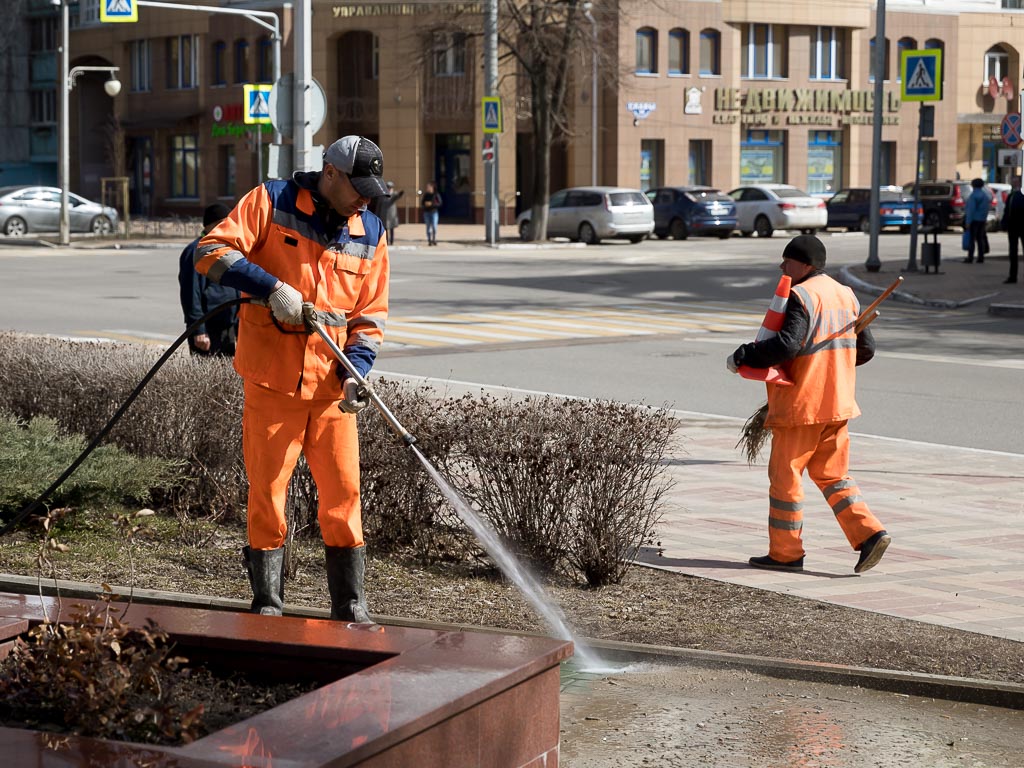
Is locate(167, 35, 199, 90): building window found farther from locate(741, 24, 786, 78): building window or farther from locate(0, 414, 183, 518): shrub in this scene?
locate(0, 414, 183, 518): shrub

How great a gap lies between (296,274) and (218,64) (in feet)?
190

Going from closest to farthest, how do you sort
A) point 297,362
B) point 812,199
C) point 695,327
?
point 297,362, point 695,327, point 812,199

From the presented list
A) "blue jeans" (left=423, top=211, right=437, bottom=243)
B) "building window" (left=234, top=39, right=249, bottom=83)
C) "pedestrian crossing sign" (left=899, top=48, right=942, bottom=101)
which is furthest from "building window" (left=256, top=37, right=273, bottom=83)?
"pedestrian crossing sign" (left=899, top=48, right=942, bottom=101)

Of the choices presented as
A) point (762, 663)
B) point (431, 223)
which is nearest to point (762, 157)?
point (431, 223)

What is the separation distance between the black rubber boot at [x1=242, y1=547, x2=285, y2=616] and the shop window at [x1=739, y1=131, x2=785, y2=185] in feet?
185

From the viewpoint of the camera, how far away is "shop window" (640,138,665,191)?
59031 millimetres

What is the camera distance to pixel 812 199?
47.7 m

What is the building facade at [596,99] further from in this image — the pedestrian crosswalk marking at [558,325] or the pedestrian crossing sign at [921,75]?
the pedestrian crosswalk marking at [558,325]

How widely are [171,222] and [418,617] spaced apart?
51041 mm

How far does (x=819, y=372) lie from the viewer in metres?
7.75

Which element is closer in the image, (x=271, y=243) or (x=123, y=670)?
(x=123, y=670)

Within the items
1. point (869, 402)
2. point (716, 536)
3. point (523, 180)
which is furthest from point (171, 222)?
point (716, 536)

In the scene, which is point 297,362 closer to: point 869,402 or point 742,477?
point 742,477

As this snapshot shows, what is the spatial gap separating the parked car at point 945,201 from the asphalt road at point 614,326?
1201cm
